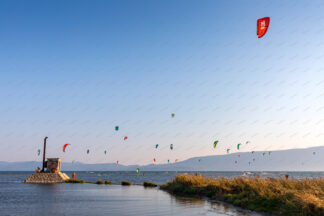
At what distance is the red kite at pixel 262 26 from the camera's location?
1262cm

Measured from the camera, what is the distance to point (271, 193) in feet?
53.2

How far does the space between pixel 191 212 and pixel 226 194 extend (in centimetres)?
677

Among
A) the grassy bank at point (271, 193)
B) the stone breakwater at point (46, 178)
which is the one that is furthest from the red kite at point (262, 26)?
the stone breakwater at point (46, 178)

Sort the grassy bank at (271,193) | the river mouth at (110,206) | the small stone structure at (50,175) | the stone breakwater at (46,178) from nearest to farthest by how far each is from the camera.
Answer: the grassy bank at (271,193)
the river mouth at (110,206)
the stone breakwater at (46,178)
the small stone structure at (50,175)

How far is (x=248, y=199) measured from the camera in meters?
17.3

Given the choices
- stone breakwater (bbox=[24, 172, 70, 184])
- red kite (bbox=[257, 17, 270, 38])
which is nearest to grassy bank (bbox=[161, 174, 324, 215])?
red kite (bbox=[257, 17, 270, 38])

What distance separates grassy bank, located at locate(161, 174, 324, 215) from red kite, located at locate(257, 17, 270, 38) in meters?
7.26

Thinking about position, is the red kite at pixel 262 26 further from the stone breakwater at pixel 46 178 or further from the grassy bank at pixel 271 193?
the stone breakwater at pixel 46 178

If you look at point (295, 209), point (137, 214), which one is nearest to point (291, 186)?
point (295, 209)

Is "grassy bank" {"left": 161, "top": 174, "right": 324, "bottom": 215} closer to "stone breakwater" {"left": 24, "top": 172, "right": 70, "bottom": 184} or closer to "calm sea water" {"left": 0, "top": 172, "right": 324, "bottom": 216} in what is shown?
"calm sea water" {"left": 0, "top": 172, "right": 324, "bottom": 216}

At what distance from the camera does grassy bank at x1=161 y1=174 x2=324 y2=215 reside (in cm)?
1255

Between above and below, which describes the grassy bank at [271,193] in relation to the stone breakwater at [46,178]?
above

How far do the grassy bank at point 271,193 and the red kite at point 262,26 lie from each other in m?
7.26

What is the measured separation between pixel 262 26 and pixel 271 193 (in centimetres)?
903
